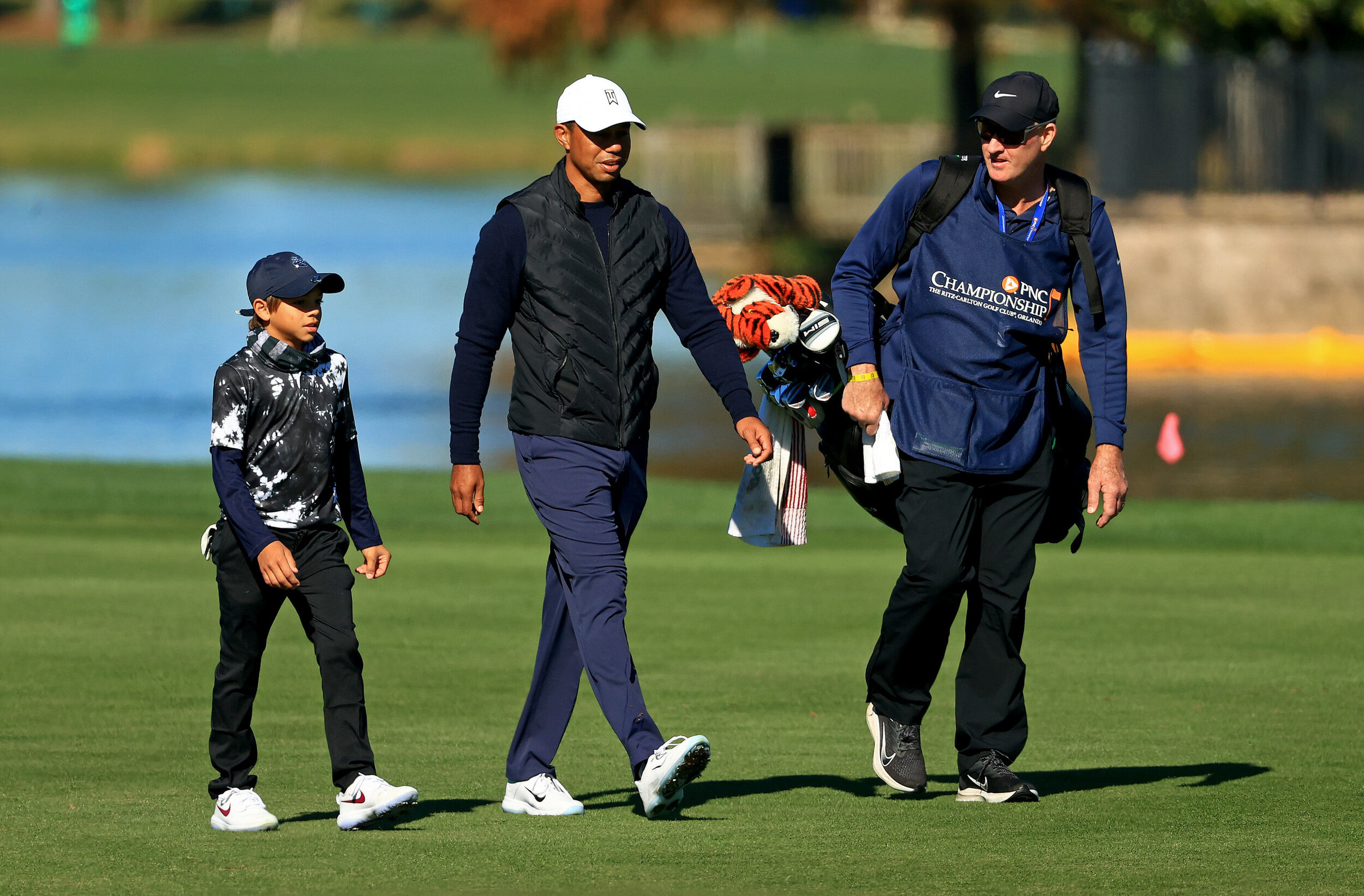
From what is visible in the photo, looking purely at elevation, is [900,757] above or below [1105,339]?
below

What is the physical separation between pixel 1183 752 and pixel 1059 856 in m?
1.78

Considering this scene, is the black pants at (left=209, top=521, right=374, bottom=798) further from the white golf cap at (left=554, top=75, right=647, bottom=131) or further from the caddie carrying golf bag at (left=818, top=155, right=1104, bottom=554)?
the caddie carrying golf bag at (left=818, top=155, right=1104, bottom=554)

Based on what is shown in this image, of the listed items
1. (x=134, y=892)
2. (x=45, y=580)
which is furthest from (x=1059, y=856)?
(x=45, y=580)

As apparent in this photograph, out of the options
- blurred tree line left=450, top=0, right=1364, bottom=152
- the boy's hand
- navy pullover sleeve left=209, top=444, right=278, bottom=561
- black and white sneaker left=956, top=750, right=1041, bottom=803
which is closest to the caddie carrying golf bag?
black and white sneaker left=956, top=750, right=1041, bottom=803

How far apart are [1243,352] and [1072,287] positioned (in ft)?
63.7

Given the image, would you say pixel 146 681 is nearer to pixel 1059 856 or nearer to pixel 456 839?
pixel 456 839

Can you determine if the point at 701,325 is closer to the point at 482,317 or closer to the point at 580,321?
the point at 580,321

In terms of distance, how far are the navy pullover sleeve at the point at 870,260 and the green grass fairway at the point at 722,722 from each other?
1.30 metres

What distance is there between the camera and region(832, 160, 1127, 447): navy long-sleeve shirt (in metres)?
6.99

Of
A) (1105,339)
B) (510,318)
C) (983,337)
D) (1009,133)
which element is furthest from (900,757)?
(1009,133)

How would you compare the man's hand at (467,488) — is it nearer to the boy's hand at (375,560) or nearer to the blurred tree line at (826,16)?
the boy's hand at (375,560)

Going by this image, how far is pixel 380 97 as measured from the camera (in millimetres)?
97188

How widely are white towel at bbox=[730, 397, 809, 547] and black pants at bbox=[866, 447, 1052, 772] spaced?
339mm

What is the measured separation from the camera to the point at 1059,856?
6.14 metres
